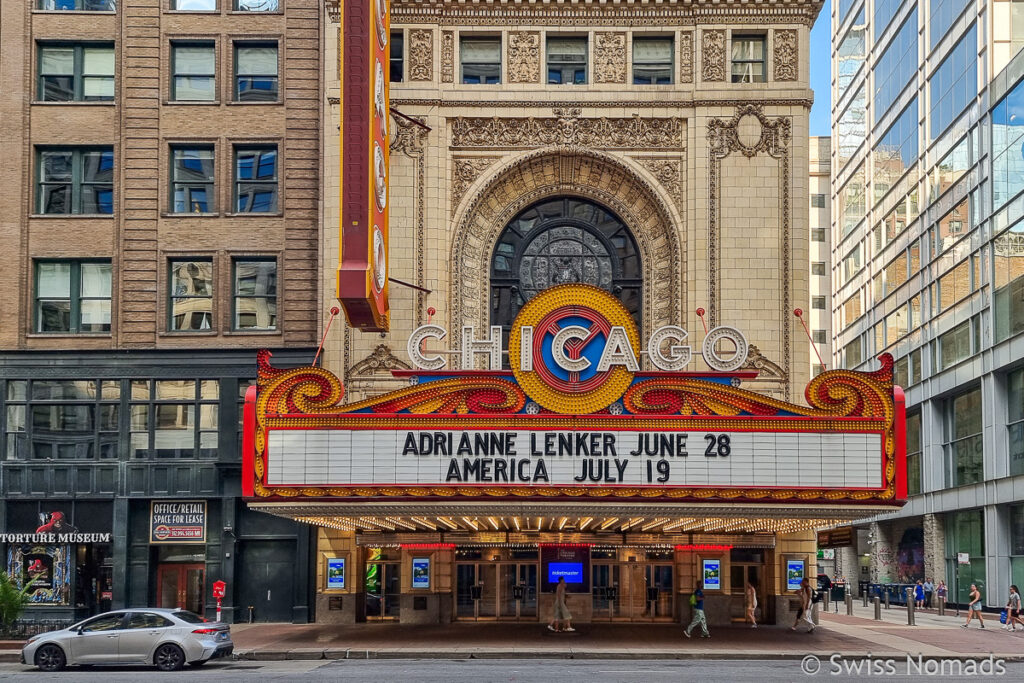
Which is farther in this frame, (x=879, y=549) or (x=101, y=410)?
(x=879, y=549)

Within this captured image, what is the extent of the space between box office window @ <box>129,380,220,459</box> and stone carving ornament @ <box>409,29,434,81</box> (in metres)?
11.9

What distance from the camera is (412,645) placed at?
31828 mm

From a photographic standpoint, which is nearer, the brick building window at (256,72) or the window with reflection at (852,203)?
the brick building window at (256,72)

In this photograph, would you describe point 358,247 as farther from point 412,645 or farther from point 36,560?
point 36,560

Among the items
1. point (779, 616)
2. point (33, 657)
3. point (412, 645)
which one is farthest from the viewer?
point (779, 616)

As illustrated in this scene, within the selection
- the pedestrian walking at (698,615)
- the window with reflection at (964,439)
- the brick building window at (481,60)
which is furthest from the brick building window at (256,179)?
the window with reflection at (964,439)

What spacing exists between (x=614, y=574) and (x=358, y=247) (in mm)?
14379

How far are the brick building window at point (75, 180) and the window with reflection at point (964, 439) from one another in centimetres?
3630

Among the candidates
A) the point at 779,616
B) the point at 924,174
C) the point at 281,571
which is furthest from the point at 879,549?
the point at 281,571

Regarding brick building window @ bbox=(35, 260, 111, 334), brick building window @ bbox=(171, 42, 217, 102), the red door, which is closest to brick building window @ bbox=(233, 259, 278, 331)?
brick building window @ bbox=(35, 260, 111, 334)

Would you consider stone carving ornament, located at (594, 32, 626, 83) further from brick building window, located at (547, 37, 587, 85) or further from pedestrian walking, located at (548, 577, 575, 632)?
pedestrian walking, located at (548, 577, 575, 632)

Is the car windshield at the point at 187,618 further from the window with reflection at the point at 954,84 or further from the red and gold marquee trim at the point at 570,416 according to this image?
the window with reflection at the point at 954,84

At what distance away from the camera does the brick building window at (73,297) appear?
41.0 meters

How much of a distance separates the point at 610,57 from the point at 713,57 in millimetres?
3275
